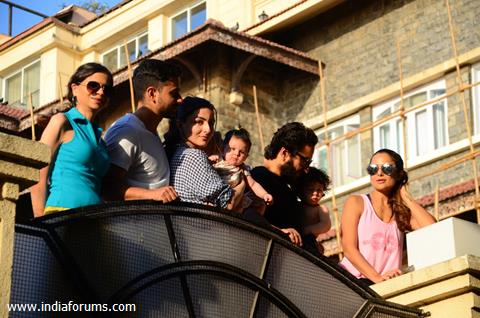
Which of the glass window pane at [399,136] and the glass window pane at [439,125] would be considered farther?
the glass window pane at [399,136]

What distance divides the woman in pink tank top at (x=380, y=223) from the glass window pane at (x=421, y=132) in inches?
511

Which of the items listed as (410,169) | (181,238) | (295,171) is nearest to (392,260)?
(295,171)

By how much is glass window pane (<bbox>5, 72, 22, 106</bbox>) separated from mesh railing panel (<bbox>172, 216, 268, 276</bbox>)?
2381cm

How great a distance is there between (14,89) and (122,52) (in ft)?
11.1

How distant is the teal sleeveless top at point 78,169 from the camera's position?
21.9 ft

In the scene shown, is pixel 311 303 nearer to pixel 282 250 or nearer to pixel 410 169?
pixel 282 250

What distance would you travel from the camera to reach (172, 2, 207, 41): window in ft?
90.0

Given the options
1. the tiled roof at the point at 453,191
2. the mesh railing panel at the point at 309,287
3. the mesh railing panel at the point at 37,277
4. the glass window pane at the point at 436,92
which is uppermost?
the glass window pane at the point at 436,92

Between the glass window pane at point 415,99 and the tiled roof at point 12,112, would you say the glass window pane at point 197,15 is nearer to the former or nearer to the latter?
the tiled roof at point 12,112

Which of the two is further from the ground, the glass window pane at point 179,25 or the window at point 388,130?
the glass window pane at point 179,25

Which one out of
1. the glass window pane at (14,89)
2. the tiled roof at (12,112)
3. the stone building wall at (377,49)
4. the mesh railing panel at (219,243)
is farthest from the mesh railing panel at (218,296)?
the glass window pane at (14,89)

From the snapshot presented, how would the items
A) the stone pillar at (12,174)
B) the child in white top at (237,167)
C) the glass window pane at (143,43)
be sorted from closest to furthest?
the stone pillar at (12,174) < the child in white top at (237,167) < the glass window pane at (143,43)

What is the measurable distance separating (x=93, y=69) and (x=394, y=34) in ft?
51.9

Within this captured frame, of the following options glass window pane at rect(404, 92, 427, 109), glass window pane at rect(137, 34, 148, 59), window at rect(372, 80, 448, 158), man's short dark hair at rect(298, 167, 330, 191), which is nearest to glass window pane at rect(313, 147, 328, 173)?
window at rect(372, 80, 448, 158)
